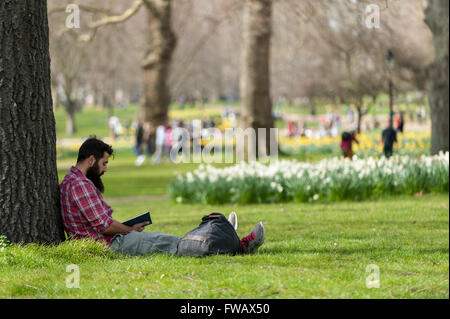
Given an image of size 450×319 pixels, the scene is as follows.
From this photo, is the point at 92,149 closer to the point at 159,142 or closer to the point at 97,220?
the point at 97,220

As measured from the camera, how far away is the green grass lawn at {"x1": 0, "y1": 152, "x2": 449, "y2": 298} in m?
4.61

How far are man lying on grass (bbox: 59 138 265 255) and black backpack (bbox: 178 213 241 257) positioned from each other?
0.05 m

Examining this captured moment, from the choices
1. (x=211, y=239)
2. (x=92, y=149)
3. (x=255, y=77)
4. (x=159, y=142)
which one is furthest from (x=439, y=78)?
(x=159, y=142)

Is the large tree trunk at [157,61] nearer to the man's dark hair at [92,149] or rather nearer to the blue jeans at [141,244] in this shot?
the man's dark hair at [92,149]

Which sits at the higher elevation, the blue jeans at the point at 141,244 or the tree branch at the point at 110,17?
the tree branch at the point at 110,17

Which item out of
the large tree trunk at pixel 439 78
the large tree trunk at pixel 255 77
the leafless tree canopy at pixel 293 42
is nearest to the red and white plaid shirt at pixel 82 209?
the leafless tree canopy at pixel 293 42

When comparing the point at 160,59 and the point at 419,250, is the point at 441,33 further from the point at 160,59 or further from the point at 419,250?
the point at 160,59

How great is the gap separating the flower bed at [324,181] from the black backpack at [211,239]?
17.1ft

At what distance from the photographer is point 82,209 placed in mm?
6031

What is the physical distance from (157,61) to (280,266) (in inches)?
827

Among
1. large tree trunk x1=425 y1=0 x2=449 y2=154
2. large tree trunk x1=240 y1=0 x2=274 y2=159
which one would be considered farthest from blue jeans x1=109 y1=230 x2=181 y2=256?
large tree trunk x1=240 y1=0 x2=274 y2=159

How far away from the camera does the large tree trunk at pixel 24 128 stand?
6.01 meters
